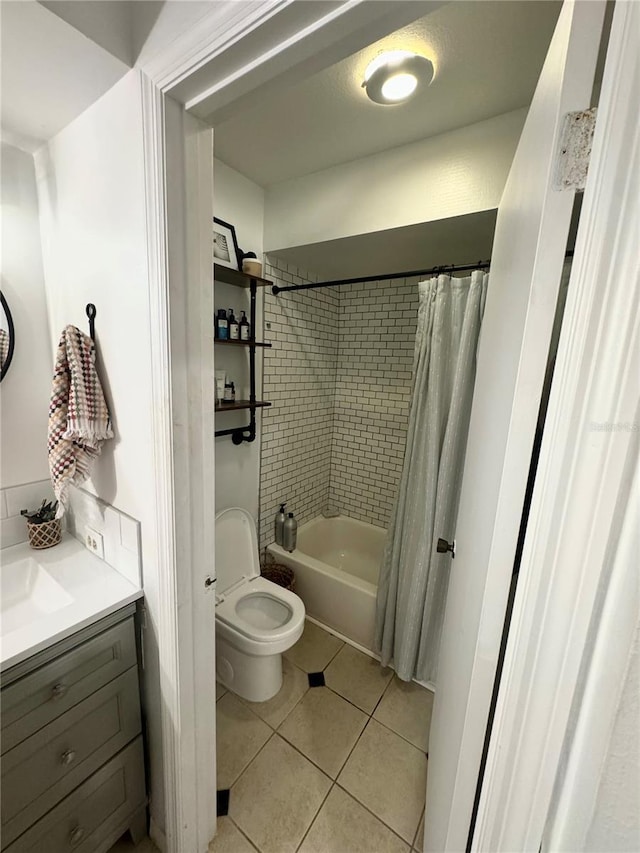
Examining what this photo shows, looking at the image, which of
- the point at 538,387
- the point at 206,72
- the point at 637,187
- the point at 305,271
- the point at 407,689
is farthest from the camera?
the point at 305,271

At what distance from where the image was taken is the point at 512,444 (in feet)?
1.91

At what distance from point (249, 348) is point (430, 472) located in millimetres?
1225

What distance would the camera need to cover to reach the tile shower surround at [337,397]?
228 centimetres

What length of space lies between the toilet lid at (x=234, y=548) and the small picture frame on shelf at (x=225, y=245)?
4.38 feet

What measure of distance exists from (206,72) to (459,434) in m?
1.43

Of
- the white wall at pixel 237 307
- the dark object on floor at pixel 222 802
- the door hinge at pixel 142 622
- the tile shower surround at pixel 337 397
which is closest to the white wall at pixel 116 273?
the door hinge at pixel 142 622

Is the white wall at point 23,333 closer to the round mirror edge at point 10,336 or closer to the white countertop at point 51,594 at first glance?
the round mirror edge at point 10,336

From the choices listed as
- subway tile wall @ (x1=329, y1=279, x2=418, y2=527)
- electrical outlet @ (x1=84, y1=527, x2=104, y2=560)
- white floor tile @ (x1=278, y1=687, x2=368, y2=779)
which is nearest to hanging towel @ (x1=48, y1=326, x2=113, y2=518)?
electrical outlet @ (x1=84, y1=527, x2=104, y2=560)

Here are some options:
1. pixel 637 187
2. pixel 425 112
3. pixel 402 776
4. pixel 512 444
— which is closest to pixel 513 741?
pixel 512 444

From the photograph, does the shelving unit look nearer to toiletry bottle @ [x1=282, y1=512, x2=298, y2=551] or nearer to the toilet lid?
the toilet lid

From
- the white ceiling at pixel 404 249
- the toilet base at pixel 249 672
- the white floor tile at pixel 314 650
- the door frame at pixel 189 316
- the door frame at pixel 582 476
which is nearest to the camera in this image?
the door frame at pixel 582 476

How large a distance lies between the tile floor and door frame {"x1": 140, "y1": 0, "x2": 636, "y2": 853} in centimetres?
21

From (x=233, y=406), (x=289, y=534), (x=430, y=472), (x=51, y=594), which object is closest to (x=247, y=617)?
(x=289, y=534)

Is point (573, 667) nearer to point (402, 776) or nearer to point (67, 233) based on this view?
point (402, 776)
